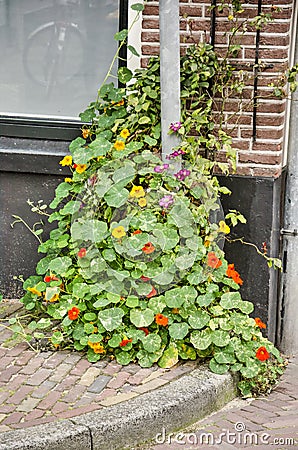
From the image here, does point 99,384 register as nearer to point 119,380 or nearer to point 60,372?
point 119,380

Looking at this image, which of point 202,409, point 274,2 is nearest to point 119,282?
point 202,409

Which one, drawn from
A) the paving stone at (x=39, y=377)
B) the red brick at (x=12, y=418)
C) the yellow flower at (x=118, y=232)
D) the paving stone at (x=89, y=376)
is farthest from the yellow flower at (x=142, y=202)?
the red brick at (x=12, y=418)

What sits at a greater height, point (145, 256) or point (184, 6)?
point (184, 6)

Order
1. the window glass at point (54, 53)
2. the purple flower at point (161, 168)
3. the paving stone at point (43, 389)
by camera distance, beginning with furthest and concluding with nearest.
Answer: the window glass at point (54, 53) < the purple flower at point (161, 168) < the paving stone at point (43, 389)

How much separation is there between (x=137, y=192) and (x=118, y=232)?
252 millimetres

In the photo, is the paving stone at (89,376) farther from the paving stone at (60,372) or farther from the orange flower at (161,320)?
the orange flower at (161,320)

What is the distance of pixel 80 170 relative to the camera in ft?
16.7

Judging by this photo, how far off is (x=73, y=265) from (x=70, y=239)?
0.51 feet

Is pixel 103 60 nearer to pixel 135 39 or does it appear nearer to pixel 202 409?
pixel 135 39

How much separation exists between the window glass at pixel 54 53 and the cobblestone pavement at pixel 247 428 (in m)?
2.28

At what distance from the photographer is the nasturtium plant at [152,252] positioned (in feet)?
15.7

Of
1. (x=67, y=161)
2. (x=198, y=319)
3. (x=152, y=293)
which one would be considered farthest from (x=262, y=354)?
(x=67, y=161)

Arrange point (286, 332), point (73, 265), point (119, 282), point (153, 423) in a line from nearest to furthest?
point (153, 423), point (119, 282), point (73, 265), point (286, 332)

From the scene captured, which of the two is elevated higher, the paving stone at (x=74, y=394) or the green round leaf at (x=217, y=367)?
the green round leaf at (x=217, y=367)
